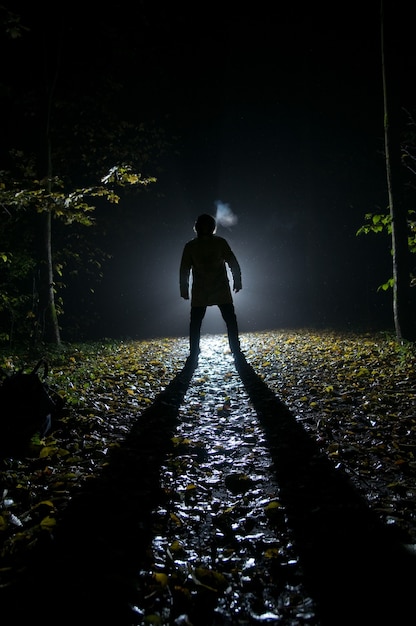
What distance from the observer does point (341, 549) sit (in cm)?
202

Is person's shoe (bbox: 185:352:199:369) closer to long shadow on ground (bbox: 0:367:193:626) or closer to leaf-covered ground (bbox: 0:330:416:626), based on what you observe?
leaf-covered ground (bbox: 0:330:416:626)

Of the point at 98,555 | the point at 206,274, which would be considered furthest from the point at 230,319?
the point at 98,555

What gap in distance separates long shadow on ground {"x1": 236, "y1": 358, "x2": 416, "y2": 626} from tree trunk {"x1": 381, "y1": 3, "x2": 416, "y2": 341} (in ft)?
16.3

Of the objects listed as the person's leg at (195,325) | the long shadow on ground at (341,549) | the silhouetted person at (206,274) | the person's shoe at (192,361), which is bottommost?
the long shadow on ground at (341,549)

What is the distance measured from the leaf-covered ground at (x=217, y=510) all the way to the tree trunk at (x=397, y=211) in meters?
2.42

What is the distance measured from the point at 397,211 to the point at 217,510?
6635mm

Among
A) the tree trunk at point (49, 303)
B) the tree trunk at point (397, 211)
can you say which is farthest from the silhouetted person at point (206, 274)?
the tree trunk at point (49, 303)

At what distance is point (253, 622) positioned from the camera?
5.31ft

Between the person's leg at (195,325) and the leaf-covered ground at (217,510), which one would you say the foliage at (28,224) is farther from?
the leaf-covered ground at (217,510)

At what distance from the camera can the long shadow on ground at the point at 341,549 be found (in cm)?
162

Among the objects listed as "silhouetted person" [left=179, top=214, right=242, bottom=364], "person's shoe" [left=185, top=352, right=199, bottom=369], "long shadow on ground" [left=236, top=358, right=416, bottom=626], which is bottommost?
"long shadow on ground" [left=236, top=358, right=416, bottom=626]

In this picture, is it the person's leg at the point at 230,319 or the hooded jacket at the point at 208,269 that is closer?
the hooded jacket at the point at 208,269

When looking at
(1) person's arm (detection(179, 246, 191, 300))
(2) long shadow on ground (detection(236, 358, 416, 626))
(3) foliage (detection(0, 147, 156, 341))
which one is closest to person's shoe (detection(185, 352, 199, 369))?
(1) person's arm (detection(179, 246, 191, 300))

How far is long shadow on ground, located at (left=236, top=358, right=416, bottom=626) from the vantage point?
1.62 meters
